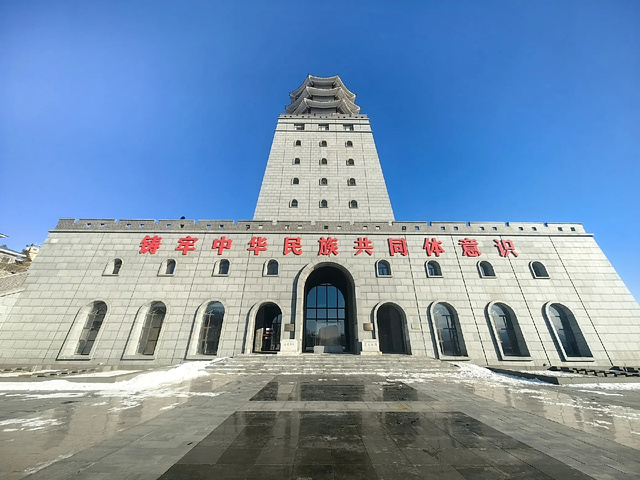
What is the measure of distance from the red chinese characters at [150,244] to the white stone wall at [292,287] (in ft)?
1.20

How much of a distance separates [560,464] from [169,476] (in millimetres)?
5138

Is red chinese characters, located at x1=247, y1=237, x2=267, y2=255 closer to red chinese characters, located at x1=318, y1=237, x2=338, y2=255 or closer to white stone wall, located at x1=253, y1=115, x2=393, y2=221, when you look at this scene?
red chinese characters, located at x1=318, y1=237, x2=338, y2=255

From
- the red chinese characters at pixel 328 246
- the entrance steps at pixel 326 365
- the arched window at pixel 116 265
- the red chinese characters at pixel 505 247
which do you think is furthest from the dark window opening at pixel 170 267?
the red chinese characters at pixel 505 247

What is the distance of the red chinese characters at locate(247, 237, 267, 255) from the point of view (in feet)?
66.5

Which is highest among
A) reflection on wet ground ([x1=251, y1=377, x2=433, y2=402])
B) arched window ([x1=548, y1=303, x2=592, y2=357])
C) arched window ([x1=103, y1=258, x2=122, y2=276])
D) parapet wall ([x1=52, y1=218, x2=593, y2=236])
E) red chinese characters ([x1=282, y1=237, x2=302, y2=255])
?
parapet wall ([x1=52, y1=218, x2=593, y2=236])

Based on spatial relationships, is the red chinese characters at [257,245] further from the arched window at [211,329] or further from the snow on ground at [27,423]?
the snow on ground at [27,423]

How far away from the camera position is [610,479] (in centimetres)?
318

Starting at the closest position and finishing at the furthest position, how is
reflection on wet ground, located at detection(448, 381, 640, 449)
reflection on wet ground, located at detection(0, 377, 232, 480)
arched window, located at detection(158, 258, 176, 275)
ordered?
reflection on wet ground, located at detection(0, 377, 232, 480) < reflection on wet ground, located at detection(448, 381, 640, 449) < arched window, located at detection(158, 258, 176, 275)

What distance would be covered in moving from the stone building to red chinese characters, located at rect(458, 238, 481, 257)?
0.11 m

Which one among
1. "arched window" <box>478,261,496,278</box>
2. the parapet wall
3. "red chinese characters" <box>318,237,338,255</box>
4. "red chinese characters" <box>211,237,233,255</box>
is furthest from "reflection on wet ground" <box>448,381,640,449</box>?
"red chinese characters" <box>211,237,233,255</box>

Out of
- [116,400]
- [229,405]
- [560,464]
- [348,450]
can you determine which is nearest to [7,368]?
[116,400]

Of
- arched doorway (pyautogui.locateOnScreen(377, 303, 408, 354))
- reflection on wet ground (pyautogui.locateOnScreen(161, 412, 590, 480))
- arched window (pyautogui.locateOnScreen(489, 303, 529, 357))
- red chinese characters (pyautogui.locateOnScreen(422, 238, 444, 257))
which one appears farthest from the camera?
arched doorway (pyautogui.locateOnScreen(377, 303, 408, 354))

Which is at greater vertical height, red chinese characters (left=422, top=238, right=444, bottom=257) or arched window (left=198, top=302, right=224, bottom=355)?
red chinese characters (left=422, top=238, right=444, bottom=257)

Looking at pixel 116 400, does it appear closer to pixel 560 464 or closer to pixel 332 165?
pixel 560 464
